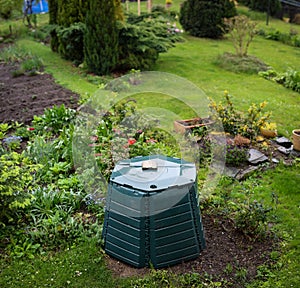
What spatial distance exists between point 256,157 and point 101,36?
5.03 metres

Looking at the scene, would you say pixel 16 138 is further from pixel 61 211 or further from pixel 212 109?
pixel 212 109

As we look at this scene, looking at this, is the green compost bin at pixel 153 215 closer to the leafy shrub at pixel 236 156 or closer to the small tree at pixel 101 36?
the leafy shrub at pixel 236 156

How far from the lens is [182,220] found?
3.52 metres

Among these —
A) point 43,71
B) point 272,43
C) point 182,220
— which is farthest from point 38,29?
point 182,220

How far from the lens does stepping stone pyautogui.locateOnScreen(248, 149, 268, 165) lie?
17.8ft

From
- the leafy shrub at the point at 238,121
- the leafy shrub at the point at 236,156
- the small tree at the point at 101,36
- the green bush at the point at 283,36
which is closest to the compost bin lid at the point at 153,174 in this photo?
the leafy shrub at the point at 236,156

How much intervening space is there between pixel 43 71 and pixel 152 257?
7.21 m

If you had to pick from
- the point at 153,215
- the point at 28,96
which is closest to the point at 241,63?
the point at 28,96

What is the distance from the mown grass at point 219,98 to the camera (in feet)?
11.6

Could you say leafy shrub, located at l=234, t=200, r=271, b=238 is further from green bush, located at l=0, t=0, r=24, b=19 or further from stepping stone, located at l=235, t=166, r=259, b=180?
green bush, located at l=0, t=0, r=24, b=19

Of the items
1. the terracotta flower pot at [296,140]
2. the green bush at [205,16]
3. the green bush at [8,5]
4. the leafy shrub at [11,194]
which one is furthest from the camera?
the green bush at [205,16]

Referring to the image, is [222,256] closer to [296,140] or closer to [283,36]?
[296,140]

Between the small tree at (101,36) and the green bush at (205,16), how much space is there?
4916 millimetres

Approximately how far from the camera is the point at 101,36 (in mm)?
9031
